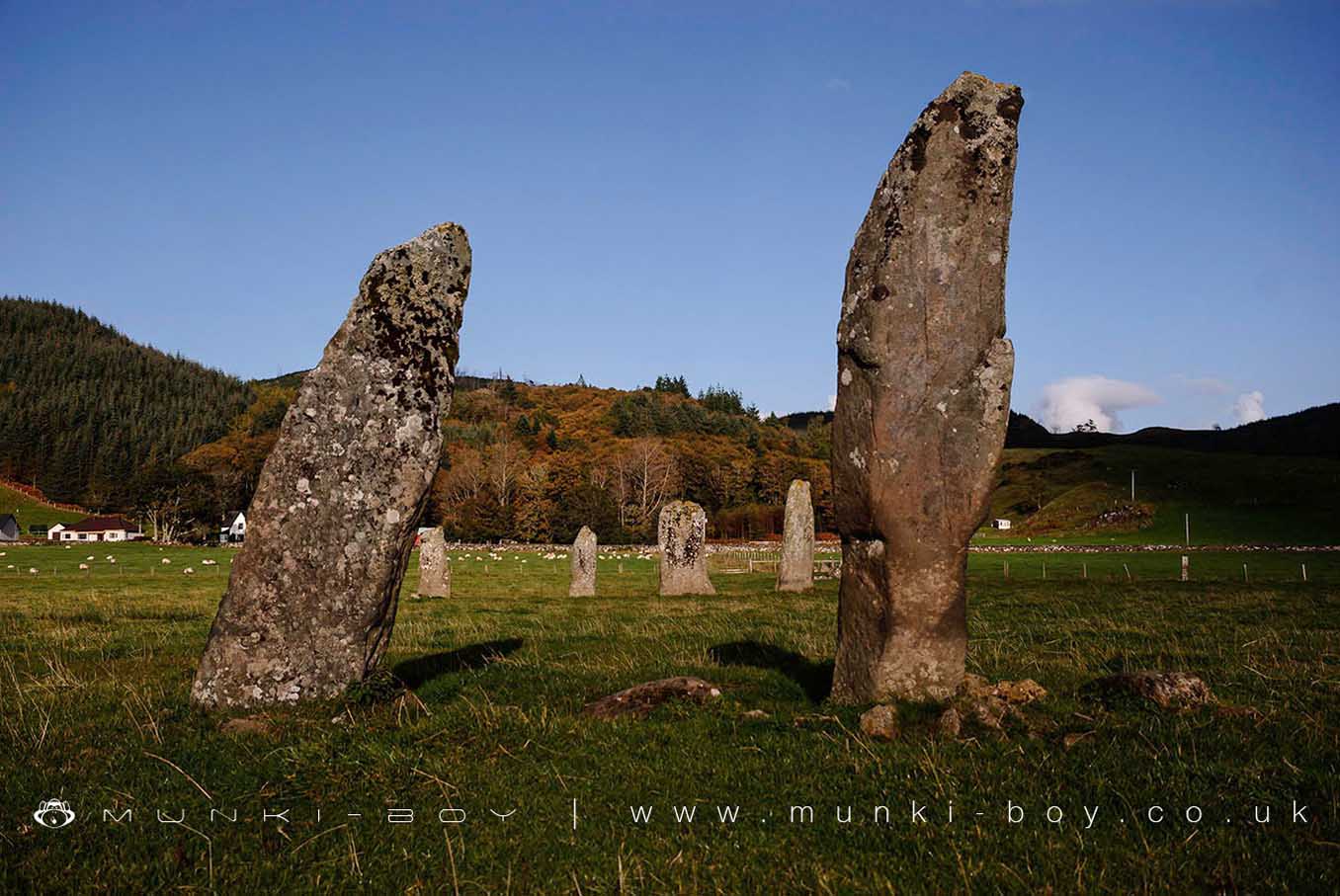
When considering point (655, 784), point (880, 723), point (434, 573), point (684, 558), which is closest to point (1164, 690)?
point (880, 723)

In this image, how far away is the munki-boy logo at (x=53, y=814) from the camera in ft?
17.0

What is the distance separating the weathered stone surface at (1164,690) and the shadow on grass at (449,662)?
7279 millimetres

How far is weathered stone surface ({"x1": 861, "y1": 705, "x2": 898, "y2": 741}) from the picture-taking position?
22.6 feet

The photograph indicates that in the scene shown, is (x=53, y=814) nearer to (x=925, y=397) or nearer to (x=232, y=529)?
(x=925, y=397)

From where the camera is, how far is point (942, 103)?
8719 mm

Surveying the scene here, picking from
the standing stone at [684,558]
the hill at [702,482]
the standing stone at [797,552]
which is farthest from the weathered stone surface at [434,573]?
the hill at [702,482]

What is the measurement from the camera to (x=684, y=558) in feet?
91.2

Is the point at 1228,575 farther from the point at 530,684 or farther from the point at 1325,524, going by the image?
the point at 1325,524

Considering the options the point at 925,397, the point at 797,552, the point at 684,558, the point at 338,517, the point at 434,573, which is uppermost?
the point at 925,397

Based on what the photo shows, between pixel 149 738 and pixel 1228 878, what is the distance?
24.3 ft

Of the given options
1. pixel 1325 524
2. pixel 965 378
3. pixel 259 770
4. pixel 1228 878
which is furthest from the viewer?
pixel 1325 524

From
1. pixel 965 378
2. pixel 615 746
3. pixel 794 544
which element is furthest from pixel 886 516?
pixel 794 544

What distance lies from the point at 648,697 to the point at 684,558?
19807 mm

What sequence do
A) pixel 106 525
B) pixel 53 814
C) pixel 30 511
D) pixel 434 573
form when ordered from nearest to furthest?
1. pixel 53 814
2. pixel 434 573
3. pixel 106 525
4. pixel 30 511
